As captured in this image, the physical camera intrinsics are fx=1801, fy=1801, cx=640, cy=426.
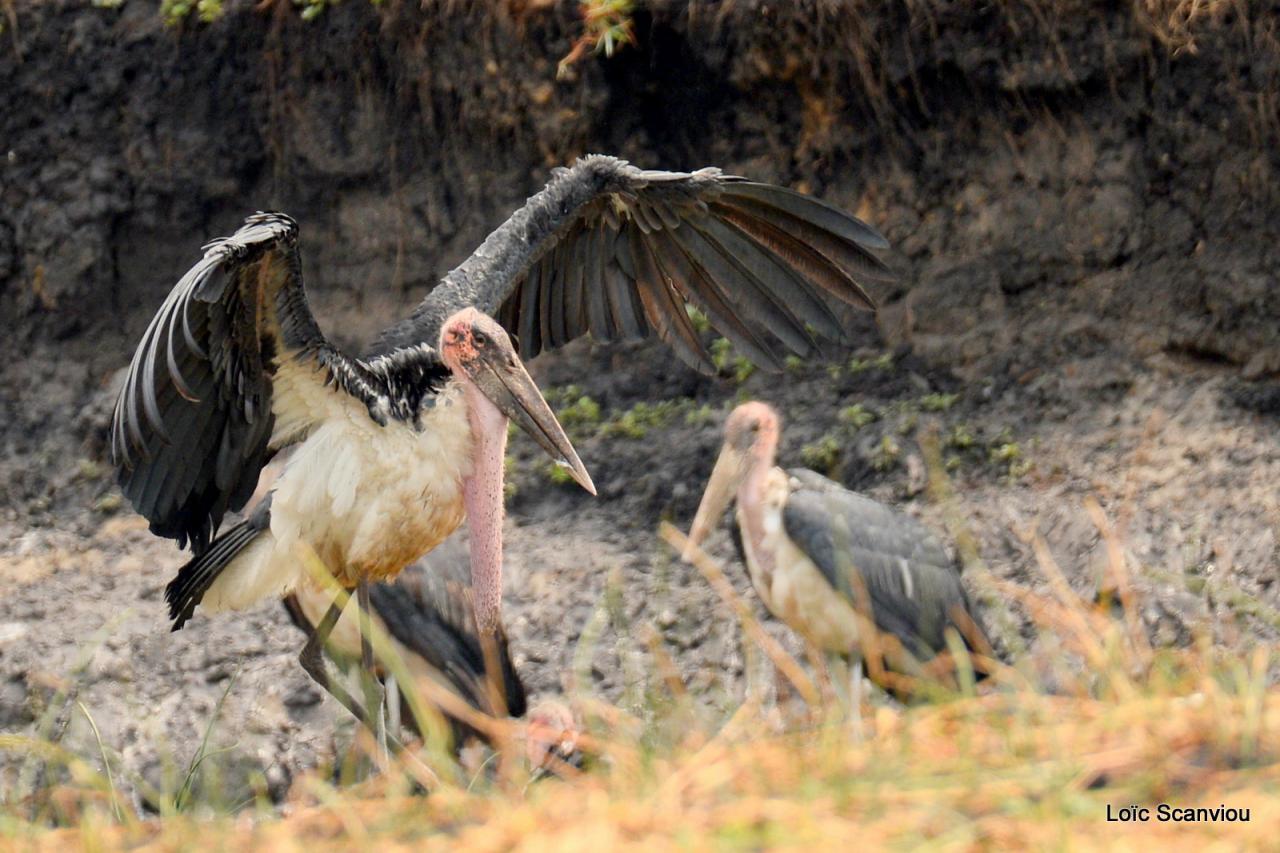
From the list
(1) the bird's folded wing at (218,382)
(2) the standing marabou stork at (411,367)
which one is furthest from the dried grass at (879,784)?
(2) the standing marabou stork at (411,367)

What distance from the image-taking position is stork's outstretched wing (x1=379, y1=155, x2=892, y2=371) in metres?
4.99

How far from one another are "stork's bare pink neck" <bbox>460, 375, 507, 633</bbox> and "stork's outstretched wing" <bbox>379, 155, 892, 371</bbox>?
32cm

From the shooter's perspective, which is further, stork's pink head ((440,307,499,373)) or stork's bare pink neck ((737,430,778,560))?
stork's bare pink neck ((737,430,778,560))

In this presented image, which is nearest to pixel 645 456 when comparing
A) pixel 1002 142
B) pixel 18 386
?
pixel 1002 142

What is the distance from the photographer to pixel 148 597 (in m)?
6.82

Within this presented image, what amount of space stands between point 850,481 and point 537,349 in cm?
165

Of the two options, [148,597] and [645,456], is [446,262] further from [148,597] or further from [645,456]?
[148,597]

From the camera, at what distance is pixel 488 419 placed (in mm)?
4723

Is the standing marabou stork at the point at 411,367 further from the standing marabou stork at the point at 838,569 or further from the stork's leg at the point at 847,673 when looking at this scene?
the stork's leg at the point at 847,673

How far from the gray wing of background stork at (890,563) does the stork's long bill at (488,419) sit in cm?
101

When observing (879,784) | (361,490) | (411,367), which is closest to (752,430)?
(411,367)

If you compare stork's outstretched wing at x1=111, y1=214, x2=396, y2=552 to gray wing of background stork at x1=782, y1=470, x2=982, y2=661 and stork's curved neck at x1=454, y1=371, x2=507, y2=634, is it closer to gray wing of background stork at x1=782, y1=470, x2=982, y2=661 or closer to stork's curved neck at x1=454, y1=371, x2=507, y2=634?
stork's curved neck at x1=454, y1=371, x2=507, y2=634

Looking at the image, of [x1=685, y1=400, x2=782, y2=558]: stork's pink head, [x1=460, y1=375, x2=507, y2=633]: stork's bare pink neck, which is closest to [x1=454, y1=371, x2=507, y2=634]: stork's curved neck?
[x1=460, y1=375, x2=507, y2=633]: stork's bare pink neck

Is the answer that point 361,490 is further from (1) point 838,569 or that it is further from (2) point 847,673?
(2) point 847,673
